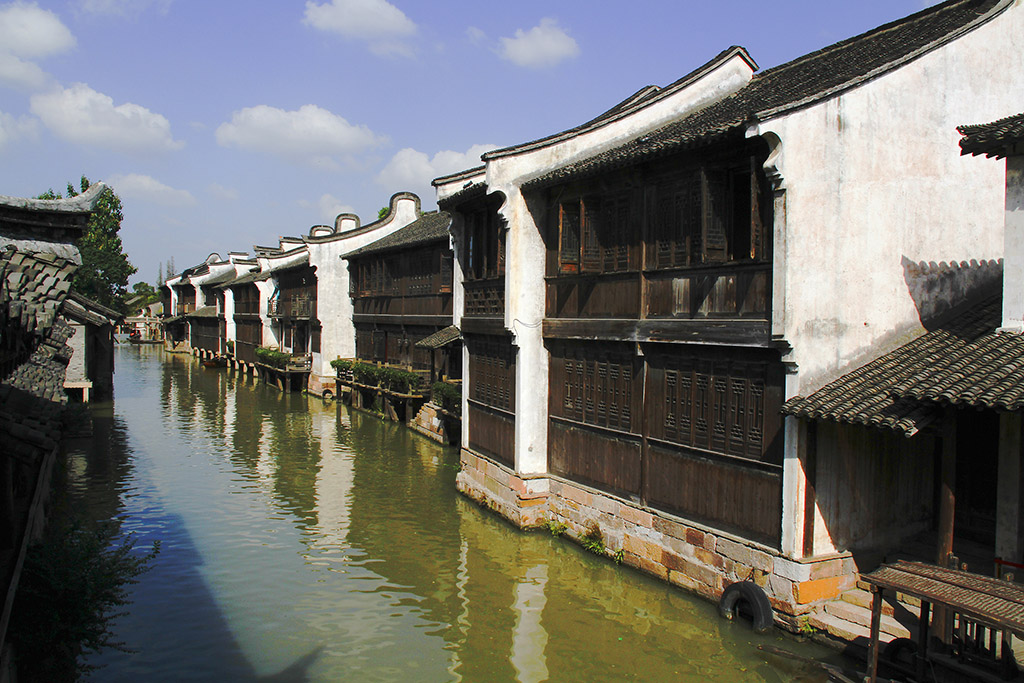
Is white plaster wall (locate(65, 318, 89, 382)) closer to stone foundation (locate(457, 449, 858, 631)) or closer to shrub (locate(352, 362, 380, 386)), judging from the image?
shrub (locate(352, 362, 380, 386))

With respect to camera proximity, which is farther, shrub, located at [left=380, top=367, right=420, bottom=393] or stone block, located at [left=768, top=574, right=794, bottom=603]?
shrub, located at [left=380, top=367, right=420, bottom=393]

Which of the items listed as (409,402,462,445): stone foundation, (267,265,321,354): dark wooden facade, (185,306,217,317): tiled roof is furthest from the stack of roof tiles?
(185,306,217,317): tiled roof

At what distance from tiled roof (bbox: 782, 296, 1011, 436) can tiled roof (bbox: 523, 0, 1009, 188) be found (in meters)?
3.40

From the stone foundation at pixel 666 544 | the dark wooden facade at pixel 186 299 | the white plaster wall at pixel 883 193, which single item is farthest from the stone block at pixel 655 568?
the dark wooden facade at pixel 186 299

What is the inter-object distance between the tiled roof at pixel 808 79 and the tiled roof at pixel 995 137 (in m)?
1.58

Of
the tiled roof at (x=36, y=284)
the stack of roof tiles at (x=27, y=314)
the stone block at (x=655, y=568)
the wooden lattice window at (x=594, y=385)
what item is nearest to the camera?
the stack of roof tiles at (x=27, y=314)

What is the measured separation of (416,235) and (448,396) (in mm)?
8208

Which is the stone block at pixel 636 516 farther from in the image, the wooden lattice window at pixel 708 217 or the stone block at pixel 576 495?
the wooden lattice window at pixel 708 217

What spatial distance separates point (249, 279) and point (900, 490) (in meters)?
42.7

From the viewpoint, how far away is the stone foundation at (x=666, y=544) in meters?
9.55

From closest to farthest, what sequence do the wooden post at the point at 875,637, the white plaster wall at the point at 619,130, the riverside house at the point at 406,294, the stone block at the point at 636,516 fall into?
the wooden post at the point at 875,637, the stone block at the point at 636,516, the white plaster wall at the point at 619,130, the riverside house at the point at 406,294

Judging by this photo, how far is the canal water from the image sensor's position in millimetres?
9242

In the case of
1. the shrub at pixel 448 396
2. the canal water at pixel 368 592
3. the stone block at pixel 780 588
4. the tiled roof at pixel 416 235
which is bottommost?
the canal water at pixel 368 592

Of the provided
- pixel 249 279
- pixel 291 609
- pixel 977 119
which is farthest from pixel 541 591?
pixel 249 279
